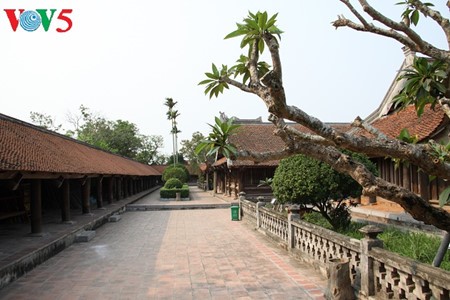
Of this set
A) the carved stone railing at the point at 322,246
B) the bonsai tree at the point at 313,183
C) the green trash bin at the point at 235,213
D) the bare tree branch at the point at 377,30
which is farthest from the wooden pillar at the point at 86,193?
the bare tree branch at the point at 377,30

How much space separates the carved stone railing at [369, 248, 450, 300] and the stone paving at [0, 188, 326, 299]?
4.29 feet

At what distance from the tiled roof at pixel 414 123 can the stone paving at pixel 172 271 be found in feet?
15.7

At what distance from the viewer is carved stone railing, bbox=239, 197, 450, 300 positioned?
3982mm

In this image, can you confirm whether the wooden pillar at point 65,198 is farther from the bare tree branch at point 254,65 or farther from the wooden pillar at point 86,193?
the bare tree branch at point 254,65

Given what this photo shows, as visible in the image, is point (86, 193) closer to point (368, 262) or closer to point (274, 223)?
point (274, 223)

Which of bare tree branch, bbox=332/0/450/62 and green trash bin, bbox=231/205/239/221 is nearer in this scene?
bare tree branch, bbox=332/0/450/62

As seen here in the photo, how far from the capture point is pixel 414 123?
455 inches

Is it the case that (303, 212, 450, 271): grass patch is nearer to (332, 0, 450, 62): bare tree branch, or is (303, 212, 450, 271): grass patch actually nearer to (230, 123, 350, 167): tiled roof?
(332, 0, 450, 62): bare tree branch

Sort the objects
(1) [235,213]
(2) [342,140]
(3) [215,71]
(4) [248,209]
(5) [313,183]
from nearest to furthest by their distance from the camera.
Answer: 1. (2) [342,140]
2. (3) [215,71]
3. (5) [313,183]
4. (4) [248,209]
5. (1) [235,213]

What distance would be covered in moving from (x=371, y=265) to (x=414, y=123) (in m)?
7.87

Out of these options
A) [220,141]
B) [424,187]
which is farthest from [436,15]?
[424,187]

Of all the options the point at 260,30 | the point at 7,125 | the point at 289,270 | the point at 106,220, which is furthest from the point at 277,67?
the point at 106,220

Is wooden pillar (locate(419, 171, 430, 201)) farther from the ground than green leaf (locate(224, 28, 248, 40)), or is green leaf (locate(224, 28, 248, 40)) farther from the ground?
green leaf (locate(224, 28, 248, 40))

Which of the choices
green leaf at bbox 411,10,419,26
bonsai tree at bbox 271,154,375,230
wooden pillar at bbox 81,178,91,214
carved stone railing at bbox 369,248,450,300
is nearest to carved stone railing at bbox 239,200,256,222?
bonsai tree at bbox 271,154,375,230
